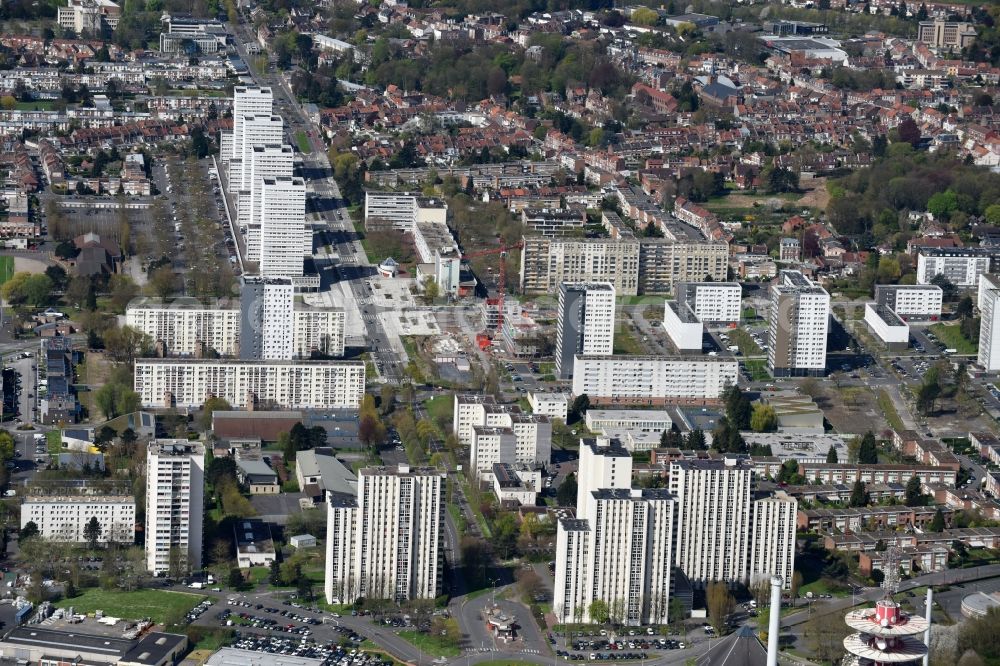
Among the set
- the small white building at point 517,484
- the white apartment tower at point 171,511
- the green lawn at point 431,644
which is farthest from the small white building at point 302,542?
the small white building at point 517,484

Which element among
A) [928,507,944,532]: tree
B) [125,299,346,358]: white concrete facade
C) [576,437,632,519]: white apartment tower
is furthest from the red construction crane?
[576,437,632,519]: white apartment tower

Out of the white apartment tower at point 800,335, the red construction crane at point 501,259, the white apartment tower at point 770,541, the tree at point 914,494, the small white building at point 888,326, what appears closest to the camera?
the white apartment tower at point 770,541

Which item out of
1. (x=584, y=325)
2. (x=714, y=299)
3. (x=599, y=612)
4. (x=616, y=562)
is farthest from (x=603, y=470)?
(x=714, y=299)

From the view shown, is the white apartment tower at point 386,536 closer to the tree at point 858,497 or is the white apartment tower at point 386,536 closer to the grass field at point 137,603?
the grass field at point 137,603

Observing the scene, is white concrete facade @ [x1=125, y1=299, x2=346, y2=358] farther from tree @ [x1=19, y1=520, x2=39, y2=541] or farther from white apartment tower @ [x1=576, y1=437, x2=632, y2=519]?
white apartment tower @ [x1=576, y1=437, x2=632, y2=519]

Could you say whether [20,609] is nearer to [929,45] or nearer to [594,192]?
[594,192]

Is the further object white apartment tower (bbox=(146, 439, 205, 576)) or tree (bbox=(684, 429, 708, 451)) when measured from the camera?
tree (bbox=(684, 429, 708, 451))
